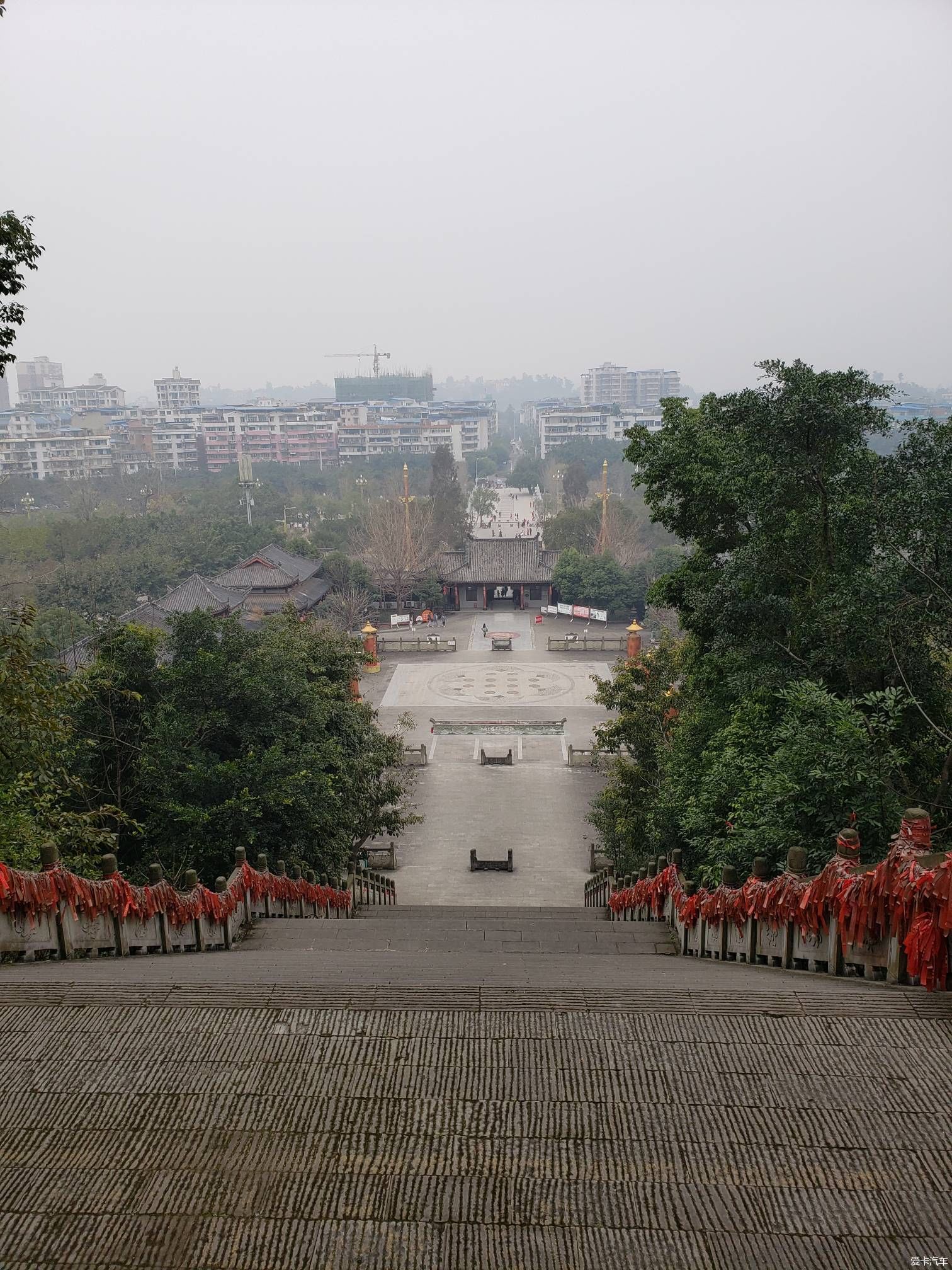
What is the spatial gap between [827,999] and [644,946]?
12.3ft

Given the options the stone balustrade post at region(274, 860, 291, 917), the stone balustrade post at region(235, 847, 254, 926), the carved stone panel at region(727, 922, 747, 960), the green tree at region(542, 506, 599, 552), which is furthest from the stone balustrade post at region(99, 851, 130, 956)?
the green tree at region(542, 506, 599, 552)

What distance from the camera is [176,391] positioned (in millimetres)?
116625

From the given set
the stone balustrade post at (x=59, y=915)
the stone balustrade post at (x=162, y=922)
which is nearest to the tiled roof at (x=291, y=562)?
the stone balustrade post at (x=162, y=922)

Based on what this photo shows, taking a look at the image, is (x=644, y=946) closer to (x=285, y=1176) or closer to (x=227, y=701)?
(x=285, y=1176)

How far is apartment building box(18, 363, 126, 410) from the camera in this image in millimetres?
126062

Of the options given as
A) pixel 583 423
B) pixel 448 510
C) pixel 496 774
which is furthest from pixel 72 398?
pixel 496 774

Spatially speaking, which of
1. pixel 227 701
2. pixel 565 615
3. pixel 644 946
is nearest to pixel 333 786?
pixel 227 701

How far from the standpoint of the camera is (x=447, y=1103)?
4.93m

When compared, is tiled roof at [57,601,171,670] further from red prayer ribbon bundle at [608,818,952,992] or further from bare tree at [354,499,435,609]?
red prayer ribbon bundle at [608,818,952,992]

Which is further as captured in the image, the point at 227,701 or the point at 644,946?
the point at 227,701

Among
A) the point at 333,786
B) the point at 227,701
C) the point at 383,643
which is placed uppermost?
the point at 227,701

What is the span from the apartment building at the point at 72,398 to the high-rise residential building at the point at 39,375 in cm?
2728

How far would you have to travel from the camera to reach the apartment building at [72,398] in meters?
126

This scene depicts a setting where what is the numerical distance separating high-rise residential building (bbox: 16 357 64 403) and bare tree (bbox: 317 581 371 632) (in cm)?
13011
